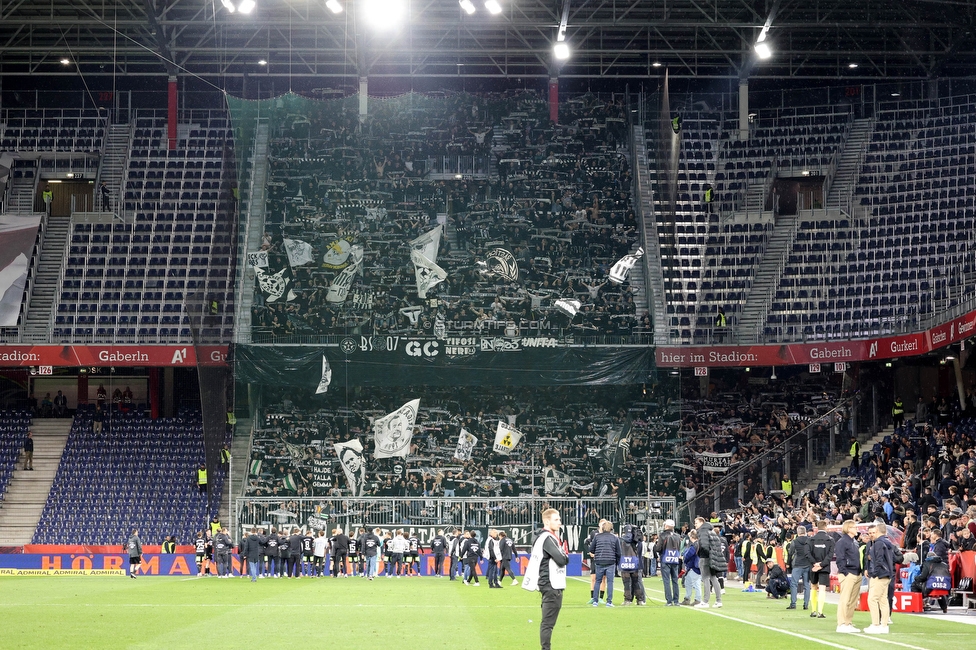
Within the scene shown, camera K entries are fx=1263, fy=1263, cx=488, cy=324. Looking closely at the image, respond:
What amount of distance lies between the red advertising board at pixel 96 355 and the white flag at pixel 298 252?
516 centimetres

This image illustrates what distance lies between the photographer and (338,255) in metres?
46.6

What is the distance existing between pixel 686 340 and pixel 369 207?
13315mm

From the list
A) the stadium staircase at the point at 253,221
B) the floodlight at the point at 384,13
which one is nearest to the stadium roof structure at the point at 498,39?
the floodlight at the point at 384,13

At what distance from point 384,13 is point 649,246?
13646 millimetres

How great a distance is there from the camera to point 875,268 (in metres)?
43.6

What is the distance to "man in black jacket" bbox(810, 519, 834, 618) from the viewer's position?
829 inches

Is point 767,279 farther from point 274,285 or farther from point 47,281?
point 47,281

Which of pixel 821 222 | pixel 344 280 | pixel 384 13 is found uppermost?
pixel 384 13

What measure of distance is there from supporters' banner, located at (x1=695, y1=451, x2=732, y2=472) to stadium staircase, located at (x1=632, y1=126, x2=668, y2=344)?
14.0 feet

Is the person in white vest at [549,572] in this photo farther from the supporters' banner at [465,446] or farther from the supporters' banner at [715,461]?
the supporters' banner at [715,461]

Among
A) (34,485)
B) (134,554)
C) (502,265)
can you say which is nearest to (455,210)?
(502,265)

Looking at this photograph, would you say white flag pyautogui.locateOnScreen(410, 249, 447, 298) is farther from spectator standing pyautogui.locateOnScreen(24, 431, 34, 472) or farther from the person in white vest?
the person in white vest

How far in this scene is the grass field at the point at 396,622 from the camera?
54.5 feet

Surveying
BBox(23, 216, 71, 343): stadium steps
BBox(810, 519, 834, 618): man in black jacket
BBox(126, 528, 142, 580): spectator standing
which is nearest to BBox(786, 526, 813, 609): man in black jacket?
BBox(810, 519, 834, 618): man in black jacket
